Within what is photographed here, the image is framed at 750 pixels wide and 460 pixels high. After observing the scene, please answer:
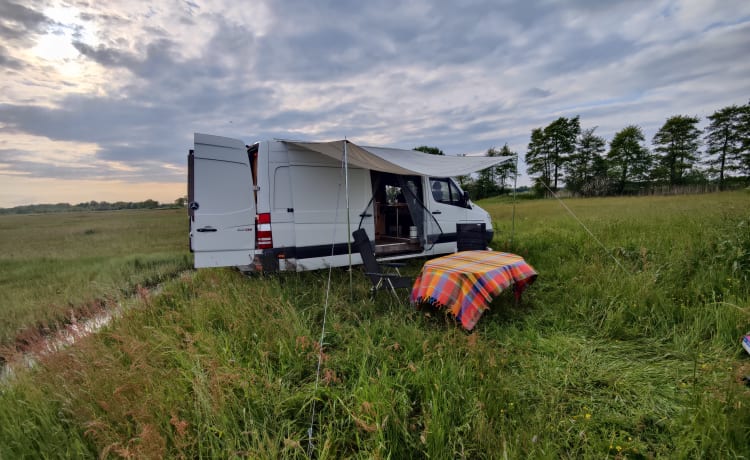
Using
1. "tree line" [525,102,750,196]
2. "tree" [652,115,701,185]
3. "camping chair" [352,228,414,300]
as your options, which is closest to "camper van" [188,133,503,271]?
"camping chair" [352,228,414,300]

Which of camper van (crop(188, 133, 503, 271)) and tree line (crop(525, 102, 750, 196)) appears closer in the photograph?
camper van (crop(188, 133, 503, 271))

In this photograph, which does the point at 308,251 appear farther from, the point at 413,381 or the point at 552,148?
the point at 552,148

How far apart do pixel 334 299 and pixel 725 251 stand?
17.3 feet

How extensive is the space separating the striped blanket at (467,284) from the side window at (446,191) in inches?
103

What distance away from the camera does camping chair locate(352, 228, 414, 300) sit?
146 inches

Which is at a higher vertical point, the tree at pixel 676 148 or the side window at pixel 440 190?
the tree at pixel 676 148

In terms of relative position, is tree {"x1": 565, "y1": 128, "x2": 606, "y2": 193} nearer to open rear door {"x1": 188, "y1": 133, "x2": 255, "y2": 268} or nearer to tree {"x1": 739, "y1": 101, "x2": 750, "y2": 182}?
tree {"x1": 739, "y1": 101, "x2": 750, "y2": 182}

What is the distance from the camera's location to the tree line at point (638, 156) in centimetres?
2862

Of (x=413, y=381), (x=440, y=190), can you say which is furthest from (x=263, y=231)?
(x=440, y=190)

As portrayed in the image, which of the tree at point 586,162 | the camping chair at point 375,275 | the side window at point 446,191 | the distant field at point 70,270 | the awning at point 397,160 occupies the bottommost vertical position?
the distant field at point 70,270

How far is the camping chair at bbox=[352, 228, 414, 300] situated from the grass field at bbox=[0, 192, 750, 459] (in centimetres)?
26

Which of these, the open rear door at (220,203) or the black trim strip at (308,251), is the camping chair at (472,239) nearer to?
the black trim strip at (308,251)

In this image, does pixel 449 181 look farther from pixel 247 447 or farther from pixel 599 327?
pixel 247 447

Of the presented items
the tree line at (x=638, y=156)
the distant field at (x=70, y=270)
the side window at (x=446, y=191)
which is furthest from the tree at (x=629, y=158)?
the distant field at (x=70, y=270)
